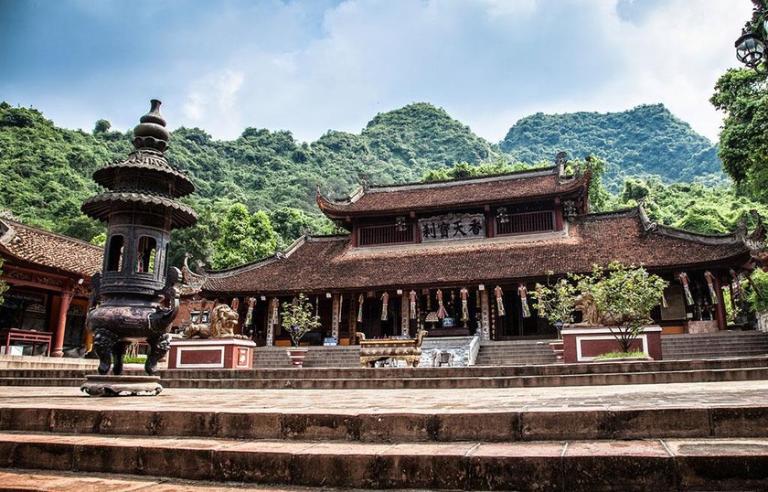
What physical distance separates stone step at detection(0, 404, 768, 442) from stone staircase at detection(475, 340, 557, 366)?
637 inches

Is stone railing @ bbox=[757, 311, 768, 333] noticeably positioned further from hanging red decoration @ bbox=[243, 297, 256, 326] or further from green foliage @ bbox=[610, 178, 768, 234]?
hanging red decoration @ bbox=[243, 297, 256, 326]

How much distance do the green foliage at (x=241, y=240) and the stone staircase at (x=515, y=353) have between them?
26.6 metres

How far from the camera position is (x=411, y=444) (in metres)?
3.46

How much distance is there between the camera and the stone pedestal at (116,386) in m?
6.93

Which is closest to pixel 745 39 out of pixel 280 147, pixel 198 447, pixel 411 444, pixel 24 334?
pixel 411 444

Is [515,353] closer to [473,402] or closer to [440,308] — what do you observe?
[440,308]

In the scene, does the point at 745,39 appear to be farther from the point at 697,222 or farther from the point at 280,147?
the point at 280,147

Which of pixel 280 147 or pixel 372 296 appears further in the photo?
pixel 280 147

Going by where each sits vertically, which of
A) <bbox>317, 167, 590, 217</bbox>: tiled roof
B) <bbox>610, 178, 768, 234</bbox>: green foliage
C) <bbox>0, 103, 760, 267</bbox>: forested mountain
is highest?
<bbox>0, 103, 760, 267</bbox>: forested mountain

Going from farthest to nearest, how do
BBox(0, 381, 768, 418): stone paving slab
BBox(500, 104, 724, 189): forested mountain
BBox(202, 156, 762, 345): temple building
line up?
1. BBox(500, 104, 724, 189): forested mountain
2. BBox(202, 156, 762, 345): temple building
3. BBox(0, 381, 768, 418): stone paving slab

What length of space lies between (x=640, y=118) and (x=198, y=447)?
141481mm

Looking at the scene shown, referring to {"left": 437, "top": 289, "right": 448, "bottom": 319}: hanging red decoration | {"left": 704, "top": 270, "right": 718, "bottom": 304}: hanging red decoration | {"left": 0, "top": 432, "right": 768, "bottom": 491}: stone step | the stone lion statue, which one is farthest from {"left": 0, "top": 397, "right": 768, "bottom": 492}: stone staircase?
{"left": 704, "top": 270, "right": 718, "bottom": 304}: hanging red decoration

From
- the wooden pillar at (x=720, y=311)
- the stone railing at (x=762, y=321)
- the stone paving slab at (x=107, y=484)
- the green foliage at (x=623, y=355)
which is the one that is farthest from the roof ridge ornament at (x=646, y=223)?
the stone paving slab at (x=107, y=484)

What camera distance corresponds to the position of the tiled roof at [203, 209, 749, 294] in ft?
69.2
